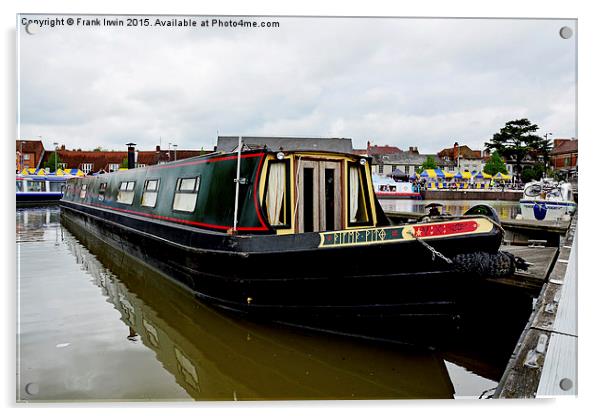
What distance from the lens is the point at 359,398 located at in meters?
3.63

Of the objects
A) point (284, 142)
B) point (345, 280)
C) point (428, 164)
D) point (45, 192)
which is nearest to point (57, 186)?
point (45, 192)

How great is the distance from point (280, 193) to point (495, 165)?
313 centimetres

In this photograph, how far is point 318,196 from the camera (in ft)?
17.4

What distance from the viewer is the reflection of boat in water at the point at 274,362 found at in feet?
12.9

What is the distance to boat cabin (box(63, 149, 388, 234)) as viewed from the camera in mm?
5043

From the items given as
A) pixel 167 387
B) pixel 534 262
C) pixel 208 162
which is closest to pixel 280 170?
pixel 208 162

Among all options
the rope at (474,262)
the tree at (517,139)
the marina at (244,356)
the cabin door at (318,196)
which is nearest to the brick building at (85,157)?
the marina at (244,356)

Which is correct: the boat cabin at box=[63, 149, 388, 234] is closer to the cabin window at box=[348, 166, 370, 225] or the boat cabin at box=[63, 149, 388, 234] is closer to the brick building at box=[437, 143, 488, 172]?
the cabin window at box=[348, 166, 370, 225]

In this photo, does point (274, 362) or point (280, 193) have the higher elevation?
point (280, 193)

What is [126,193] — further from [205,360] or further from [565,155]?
[565,155]

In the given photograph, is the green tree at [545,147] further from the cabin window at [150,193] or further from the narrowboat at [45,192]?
the narrowboat at [45,192]

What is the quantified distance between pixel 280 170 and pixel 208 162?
3.92 feet

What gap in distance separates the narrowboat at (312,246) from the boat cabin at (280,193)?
0.01 m
